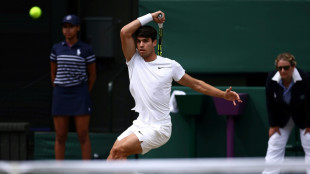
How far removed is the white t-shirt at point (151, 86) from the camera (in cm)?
605

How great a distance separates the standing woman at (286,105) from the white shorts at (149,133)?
1918mm

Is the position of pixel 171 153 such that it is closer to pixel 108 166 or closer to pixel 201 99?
pixel 201 99

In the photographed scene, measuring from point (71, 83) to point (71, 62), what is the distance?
10.6 inches

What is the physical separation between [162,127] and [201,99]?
2.48 metres

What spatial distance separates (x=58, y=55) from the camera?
8.33 m

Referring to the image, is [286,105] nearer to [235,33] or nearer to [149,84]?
[235,33]

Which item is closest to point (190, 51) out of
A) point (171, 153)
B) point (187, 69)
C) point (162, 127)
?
point (187, 69)

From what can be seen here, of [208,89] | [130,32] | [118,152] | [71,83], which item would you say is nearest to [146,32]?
[130,32]

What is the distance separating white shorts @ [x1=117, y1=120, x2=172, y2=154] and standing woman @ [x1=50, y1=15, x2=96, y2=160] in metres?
2.41

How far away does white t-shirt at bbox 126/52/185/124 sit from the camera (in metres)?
6.05

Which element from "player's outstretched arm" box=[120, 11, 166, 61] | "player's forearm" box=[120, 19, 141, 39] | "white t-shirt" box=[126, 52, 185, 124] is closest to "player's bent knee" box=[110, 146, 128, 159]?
"white t-shirt" box=[126, 52, 185, 124]

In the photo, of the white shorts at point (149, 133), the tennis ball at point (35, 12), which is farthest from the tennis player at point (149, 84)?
the tennis ball at point (35, 12)

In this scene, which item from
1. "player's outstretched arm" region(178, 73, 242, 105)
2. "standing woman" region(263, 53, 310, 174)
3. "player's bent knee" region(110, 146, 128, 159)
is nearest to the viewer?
"player's bent knee" region(110, 146, 128, 159)

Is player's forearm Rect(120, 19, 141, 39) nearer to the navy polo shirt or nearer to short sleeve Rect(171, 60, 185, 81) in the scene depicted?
short sleeve Rect(171, 60, 185, 81)
